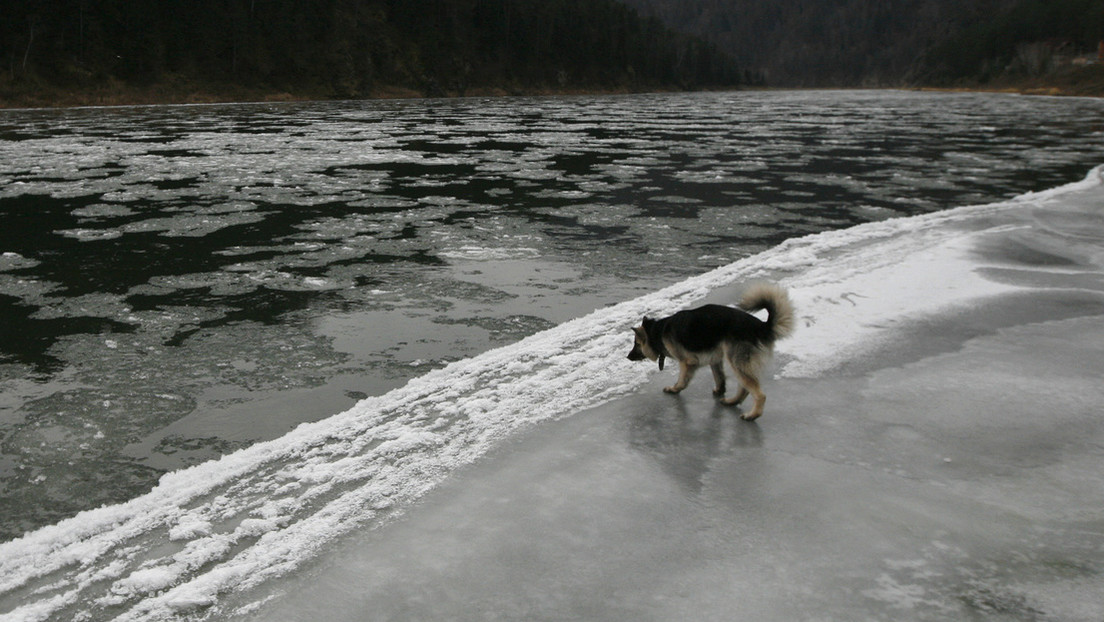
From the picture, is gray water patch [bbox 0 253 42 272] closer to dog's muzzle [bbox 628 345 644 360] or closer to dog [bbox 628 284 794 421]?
dog's muzzle [bbox 628 345 644 360]

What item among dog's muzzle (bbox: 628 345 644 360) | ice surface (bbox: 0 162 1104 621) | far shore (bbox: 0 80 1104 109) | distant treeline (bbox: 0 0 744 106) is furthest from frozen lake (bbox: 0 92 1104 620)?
distant treeline (bbox: 0 0 744 106)

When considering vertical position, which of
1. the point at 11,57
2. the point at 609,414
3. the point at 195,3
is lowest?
the point at 609,414

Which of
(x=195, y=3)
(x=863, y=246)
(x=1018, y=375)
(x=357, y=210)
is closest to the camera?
(x=1018, y=375)

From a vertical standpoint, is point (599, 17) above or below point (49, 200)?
above

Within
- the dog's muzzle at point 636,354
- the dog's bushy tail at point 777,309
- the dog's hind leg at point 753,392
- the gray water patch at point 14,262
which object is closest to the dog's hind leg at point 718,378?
the dog's hind leg at point 753,392

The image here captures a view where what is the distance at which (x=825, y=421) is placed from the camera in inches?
177

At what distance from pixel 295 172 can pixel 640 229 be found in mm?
8773

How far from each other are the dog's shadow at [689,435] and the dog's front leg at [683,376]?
0.28 ft

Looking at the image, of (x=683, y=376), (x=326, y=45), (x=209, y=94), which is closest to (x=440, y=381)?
(x=683, y=376)

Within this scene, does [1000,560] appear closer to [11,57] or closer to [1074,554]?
[1074,554]

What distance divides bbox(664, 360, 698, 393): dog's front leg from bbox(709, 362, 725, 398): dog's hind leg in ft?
0.41

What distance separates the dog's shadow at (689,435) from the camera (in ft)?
13.0

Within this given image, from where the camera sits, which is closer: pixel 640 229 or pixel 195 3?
pixel 640 229

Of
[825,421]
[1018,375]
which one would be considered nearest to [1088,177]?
[1018,375]
